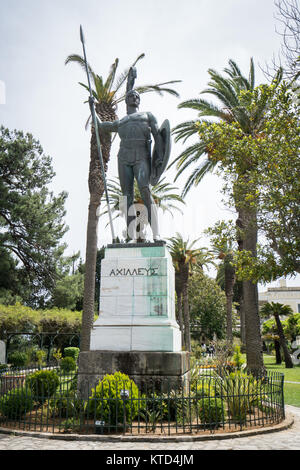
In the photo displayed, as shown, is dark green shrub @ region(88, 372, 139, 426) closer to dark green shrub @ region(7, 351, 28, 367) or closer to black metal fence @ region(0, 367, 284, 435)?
black metal fence @ region(0, 367, 284, 435)

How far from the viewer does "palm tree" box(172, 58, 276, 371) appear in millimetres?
13969

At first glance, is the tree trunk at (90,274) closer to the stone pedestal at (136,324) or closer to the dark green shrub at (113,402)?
the stone pedestal at (136,324)

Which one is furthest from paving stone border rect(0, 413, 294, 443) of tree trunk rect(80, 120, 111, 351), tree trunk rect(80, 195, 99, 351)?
tree trunk rect(80, 195, 99, 351)

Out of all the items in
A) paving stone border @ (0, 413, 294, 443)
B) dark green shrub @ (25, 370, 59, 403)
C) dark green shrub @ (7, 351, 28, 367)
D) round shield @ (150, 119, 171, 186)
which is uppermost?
round shield @ (150, 119, 171, 186)

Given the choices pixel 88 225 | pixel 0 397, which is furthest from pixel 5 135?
pixel 0 397

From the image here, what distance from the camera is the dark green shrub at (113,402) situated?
5.85 metres

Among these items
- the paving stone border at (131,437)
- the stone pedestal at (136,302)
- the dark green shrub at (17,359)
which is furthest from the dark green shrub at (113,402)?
the dark green shrub at (17,359)

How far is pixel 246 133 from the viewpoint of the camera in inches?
612

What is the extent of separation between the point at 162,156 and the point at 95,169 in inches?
307

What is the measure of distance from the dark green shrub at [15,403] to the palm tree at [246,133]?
6.91m

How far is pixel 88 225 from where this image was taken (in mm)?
15453

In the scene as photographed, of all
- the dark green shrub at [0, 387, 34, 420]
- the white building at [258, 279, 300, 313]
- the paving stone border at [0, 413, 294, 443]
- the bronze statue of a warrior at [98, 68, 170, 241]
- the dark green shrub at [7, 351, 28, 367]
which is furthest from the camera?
the white building at [258, 279, 300, 313]

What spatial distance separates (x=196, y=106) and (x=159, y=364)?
546 inches

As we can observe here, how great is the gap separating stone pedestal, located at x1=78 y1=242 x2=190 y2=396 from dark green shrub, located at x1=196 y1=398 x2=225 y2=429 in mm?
611
